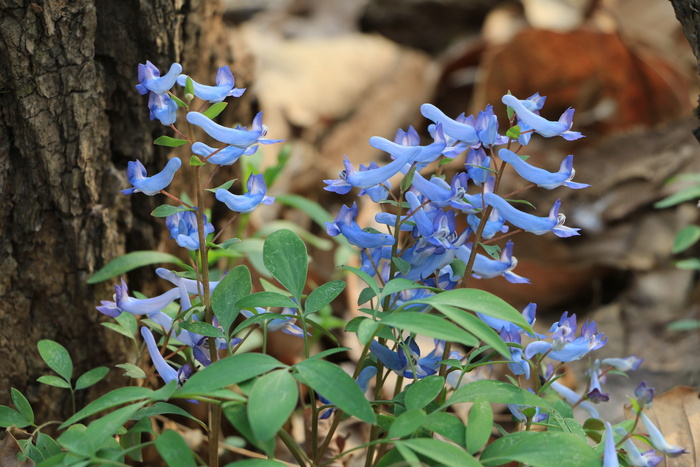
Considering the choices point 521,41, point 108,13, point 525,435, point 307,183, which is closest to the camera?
point 525,435

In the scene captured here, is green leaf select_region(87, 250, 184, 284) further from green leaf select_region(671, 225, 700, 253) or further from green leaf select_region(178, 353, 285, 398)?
green leaf select_region(671, 225, 700, 253)

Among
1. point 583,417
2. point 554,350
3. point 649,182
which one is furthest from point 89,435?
point 649,182

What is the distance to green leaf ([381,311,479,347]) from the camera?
53.1 inches

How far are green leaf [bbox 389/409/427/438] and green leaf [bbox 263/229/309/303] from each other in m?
0.42

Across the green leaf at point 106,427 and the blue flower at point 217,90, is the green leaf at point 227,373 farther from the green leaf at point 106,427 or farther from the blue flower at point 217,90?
the blue flower at point 217,90

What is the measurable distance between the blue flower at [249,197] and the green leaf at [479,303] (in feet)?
1.54

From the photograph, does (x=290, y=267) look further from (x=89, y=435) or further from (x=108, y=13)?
(x=108, y=13)

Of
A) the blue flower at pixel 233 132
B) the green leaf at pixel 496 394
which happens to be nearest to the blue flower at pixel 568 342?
the green leaf at pixel 496 394

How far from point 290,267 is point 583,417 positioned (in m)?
1.51

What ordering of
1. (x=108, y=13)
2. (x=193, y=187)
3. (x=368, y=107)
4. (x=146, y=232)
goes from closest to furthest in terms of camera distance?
1. (x=108, y=13)
2. (x=146, y=232)
3. (x=193, y=187)
4. (x=368, y=107)

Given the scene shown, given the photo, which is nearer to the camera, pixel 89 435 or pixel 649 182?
pixel 89 435

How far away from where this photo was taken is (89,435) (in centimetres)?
138

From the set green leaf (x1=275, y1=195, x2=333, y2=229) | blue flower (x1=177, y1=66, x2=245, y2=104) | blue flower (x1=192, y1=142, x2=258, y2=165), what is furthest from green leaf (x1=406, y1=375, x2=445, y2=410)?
green leaf (x1=275, y1=195, x2=333, y2=229)

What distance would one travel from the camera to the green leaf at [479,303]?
1.43 m
